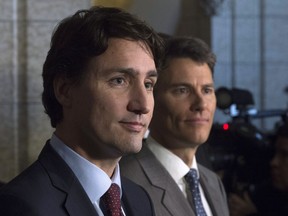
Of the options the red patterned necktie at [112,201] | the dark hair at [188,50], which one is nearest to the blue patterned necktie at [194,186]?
the dark hair at [188,50]

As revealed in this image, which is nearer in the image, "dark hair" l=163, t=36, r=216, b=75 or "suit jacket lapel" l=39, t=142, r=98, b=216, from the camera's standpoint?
"suit jacket lapel" l=39, t=142, r=98, b=216

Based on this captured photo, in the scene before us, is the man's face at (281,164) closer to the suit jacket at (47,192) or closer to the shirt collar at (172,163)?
the shirt collar at (172,163)

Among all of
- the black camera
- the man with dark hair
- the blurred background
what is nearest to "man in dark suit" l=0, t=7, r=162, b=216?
the blurred background

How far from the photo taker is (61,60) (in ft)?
6.64

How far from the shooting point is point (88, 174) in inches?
76.9

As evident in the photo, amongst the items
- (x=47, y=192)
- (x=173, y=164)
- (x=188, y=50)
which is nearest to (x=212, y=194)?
(x=173, y=164)

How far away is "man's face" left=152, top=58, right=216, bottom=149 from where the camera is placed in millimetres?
2785

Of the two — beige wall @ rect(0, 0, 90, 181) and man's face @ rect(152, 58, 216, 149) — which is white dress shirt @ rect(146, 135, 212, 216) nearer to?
man's face @ rect(152, 58, 216, 149)

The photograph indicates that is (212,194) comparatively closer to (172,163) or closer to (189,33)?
(172,163)

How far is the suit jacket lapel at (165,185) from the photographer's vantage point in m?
2.64

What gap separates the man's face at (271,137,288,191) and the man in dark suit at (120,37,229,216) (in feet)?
3.08

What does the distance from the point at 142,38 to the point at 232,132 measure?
8.76 ft

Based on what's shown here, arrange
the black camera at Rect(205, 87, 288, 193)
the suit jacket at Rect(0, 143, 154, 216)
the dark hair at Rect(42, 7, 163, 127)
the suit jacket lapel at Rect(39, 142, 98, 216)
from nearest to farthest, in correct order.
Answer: the suit jacket at Rect(0, 143, 154, 216), the suit jacket lapel at Rect(39, 142, 98, 216), the dark hair at Rect(42, 7, 163, 127), the black camera at Rect(205, 87, 288, 193)

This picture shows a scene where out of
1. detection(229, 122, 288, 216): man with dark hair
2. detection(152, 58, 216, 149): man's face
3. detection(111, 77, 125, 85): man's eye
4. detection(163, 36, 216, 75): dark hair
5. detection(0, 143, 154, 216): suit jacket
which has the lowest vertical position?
detection(229, 122, 288, 216): man with dark hair
